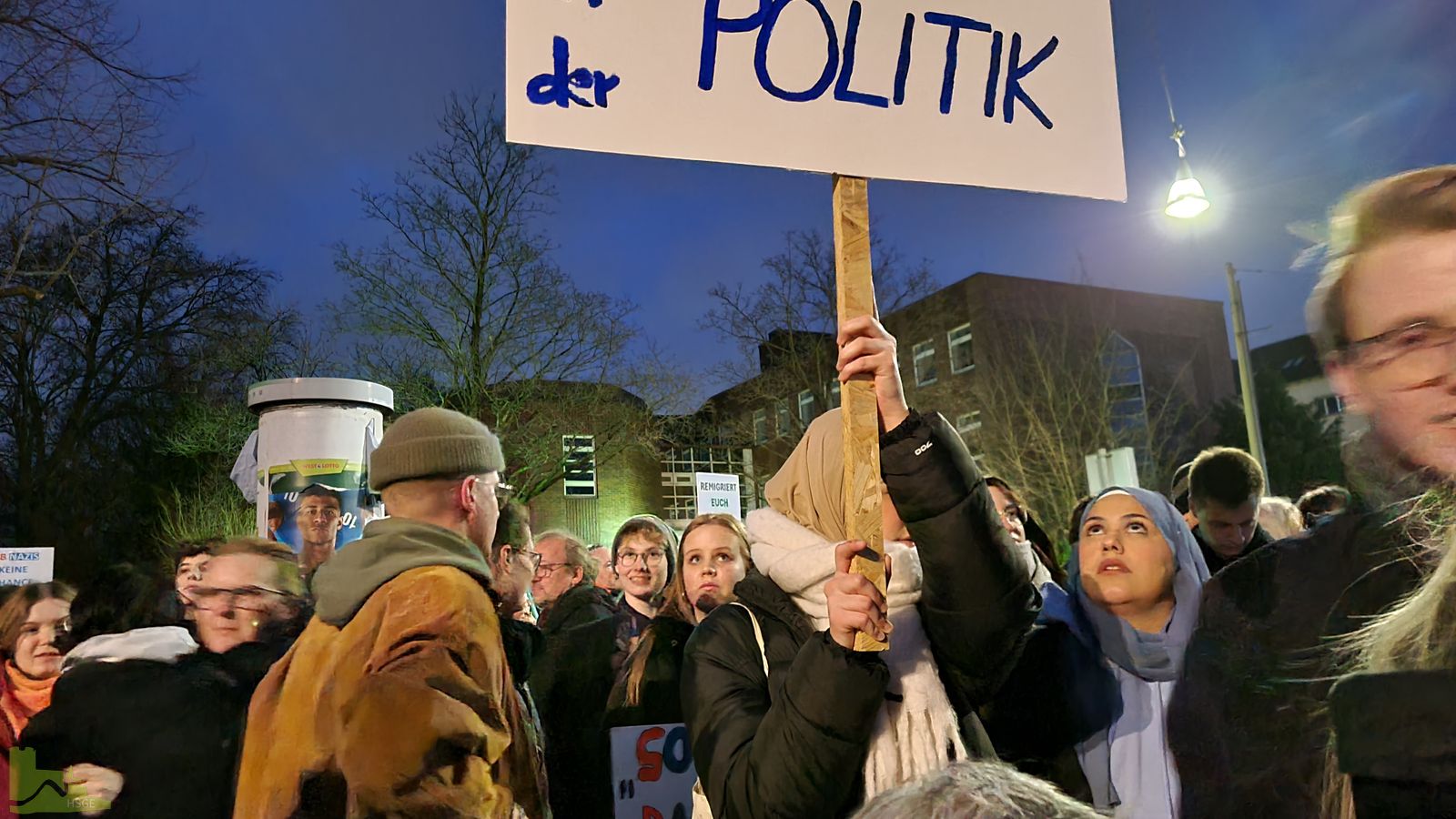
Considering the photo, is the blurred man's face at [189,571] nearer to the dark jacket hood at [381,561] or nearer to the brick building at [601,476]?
the dark jacket hood at [381,561]

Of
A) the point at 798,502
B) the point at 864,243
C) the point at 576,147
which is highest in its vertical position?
the point at 576,147

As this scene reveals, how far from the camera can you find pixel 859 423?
152 centimetres

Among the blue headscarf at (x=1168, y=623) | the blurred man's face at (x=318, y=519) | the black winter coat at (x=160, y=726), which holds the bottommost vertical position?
the black winter coat at (x=160, y=726)

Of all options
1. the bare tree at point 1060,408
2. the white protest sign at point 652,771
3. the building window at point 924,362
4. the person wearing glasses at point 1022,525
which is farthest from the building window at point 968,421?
the white protest sign at point 652,771

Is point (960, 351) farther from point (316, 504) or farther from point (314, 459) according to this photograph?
point (316, 504)

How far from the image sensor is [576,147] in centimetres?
161

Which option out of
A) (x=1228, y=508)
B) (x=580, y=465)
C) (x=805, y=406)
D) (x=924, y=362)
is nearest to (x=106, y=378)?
(x=580, y=465)

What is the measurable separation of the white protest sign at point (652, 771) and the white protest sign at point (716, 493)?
3.69 m

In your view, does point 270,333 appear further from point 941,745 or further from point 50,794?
point 941,745

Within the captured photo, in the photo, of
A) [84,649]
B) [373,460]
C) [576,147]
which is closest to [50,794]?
[84,649]

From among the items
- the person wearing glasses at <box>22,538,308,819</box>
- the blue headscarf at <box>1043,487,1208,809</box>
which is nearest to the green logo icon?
the person wearing glasses at <box>22,538,308,819</box>

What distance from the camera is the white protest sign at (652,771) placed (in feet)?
9.83

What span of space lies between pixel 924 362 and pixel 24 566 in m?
13.4

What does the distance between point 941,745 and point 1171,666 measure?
2.63 feet
